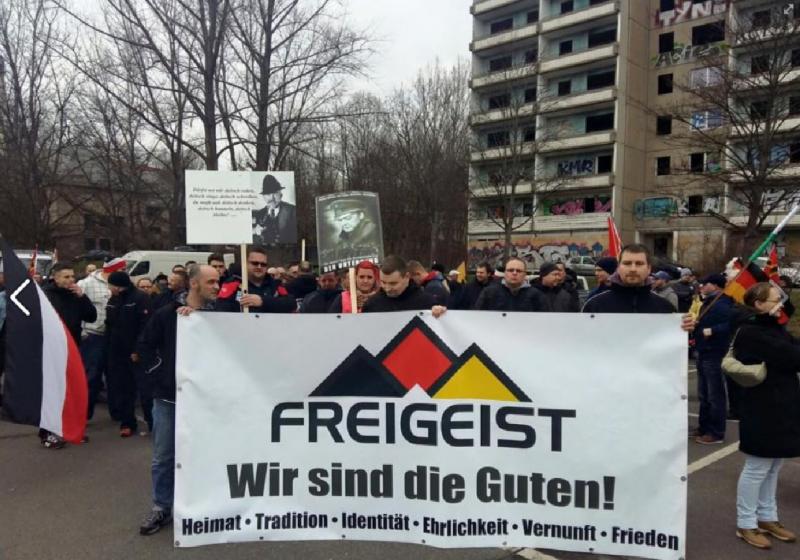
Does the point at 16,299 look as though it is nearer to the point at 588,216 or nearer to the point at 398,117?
the point at 398,117

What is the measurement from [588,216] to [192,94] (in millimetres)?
33615

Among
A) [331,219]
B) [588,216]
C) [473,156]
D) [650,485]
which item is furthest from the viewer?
[588,216]

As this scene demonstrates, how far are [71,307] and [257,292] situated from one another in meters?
2.20

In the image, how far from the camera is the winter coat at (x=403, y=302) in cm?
455

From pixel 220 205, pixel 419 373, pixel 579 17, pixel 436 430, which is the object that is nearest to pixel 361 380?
pixel 419 373

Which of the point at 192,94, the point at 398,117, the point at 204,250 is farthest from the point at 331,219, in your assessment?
the point at 398,117

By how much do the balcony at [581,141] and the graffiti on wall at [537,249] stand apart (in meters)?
7.30

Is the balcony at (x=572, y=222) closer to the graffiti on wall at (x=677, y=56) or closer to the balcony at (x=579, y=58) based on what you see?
the balcony at (x=579, y=58)

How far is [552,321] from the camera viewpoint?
11.4 ft

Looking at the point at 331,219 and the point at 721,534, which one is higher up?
the point at 331,219

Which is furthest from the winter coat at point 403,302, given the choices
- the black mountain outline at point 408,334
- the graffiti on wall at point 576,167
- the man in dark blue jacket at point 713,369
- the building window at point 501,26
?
the building window at point 501,26

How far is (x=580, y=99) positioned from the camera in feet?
153

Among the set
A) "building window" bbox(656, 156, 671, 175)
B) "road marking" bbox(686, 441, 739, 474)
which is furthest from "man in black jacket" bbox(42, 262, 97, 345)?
"building window" bbox(656, 156, 671, 175)

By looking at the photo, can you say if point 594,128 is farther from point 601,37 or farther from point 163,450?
point 163,450
